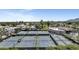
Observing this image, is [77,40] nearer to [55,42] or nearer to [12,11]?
[55,42]

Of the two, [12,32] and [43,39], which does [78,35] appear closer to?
[43,39]

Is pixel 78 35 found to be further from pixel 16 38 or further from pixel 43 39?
pixel 16 38

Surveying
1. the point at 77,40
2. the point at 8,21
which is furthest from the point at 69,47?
the point at 8,21
